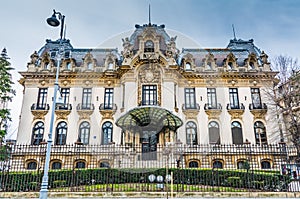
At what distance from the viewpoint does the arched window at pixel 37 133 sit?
1054 inches

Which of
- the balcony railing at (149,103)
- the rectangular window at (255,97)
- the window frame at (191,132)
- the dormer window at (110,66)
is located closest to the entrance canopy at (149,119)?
the balcony railing at (149,103)

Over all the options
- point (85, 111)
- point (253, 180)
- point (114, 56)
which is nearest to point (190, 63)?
point (114, 56)

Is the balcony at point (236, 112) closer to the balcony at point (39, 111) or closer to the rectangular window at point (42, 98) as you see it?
the balcony at point (39, 111)

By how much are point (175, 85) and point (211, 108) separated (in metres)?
4.94

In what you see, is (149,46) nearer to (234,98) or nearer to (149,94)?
(149,94)

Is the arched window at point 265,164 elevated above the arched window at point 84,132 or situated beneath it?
situated beneath

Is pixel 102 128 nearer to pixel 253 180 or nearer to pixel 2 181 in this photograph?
pixel 2 181

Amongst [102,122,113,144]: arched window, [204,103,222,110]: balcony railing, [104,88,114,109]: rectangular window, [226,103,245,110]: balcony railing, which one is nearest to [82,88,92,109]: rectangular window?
[104,88,114,109]: rectangular window

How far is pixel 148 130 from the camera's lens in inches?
1008

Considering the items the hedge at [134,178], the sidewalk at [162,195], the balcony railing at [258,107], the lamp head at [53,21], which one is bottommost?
the sidewalk at [162,195]

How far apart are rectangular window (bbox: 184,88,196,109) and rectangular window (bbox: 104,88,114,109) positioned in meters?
8.80

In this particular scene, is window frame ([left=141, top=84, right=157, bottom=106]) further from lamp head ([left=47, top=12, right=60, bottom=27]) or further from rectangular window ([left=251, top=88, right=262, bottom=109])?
lamp head ([left=47, top=12, right=60, bottom=27])

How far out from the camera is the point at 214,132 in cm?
2695

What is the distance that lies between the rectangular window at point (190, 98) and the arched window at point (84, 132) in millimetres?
11659
